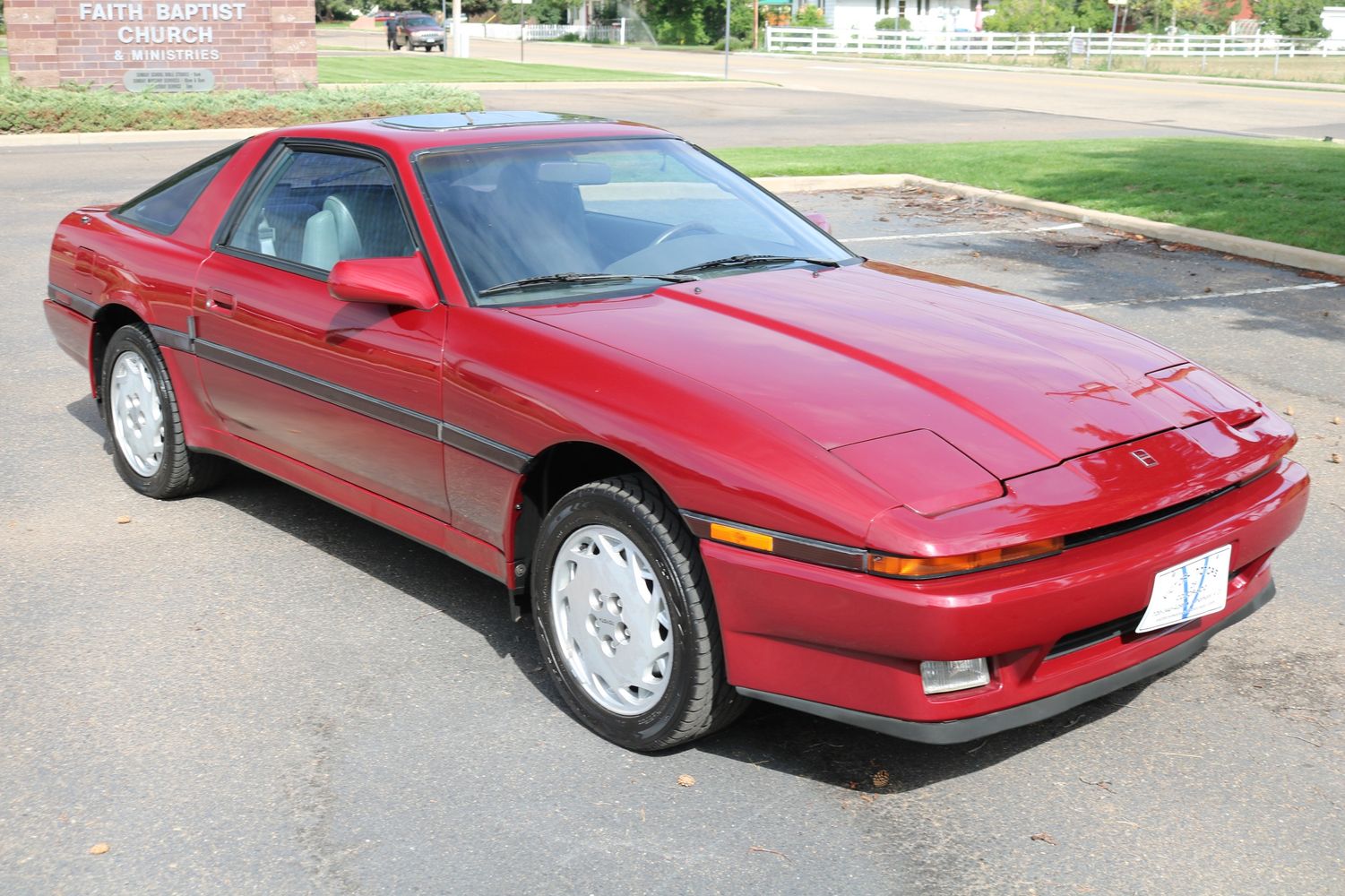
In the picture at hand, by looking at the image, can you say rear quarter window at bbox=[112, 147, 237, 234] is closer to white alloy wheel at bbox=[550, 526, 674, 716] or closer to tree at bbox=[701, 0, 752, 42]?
white alloy wheel at bbox=[550, 526, 674, 716]

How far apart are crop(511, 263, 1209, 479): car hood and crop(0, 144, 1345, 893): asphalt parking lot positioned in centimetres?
86

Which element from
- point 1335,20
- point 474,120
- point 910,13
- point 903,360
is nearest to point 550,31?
point 910,13

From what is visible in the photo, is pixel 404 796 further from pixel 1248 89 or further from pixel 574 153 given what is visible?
pixel 1248 89

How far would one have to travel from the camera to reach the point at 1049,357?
12.8ft

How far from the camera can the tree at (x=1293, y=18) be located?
72.8 meters

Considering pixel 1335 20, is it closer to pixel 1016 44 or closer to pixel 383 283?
pixel 1016 44

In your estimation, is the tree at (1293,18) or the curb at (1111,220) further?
the tree at (1293,18)

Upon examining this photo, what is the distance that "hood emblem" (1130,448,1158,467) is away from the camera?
3.45 meters

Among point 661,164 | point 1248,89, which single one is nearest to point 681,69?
point 1248,89

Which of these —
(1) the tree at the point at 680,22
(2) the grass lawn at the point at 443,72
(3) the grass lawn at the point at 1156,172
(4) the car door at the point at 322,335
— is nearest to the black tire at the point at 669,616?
(4) the car door at the point at 322,335

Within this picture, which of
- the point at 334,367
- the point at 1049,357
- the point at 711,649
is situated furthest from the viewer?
the point at 334,367

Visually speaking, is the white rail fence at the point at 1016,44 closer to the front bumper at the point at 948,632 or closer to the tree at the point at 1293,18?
the tree at the point at 1293,18

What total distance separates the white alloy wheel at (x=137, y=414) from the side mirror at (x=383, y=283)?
1.67 meters

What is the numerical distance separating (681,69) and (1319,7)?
1869 inches
